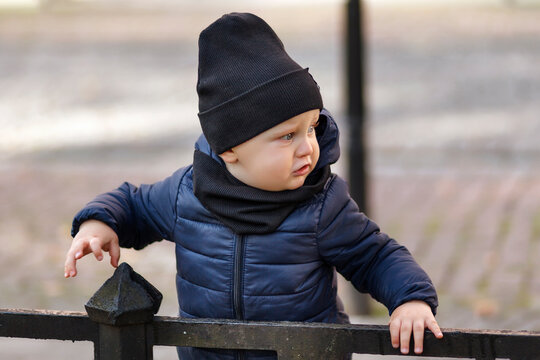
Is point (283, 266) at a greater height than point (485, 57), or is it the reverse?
point (485, 57)

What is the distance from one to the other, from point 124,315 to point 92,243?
30 centimetres

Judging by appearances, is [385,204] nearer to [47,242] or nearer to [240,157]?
[47,242]

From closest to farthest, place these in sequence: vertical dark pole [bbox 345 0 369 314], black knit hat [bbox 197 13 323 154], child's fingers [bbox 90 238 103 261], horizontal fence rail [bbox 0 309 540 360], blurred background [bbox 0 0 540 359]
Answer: horizontal fence rail [bbox 0 309 540 360]
black knit hat [bbox 197 13 323 154]
child's fingers [bbox 90 238 103 261]
vertical dark pole [bbox 345 0 369 314]
blurred background [bbox 0 0 540 359]

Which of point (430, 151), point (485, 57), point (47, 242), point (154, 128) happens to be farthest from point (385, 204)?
point (485, 57)

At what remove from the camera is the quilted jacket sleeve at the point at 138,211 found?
7.49 ft

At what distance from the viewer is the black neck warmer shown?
214cm

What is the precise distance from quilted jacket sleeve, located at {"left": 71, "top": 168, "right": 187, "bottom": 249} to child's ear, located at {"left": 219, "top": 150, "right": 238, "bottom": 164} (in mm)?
182

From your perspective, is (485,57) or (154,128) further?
(485,57)

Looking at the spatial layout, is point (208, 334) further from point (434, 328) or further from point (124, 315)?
point (434, 328)

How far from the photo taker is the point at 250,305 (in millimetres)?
2168

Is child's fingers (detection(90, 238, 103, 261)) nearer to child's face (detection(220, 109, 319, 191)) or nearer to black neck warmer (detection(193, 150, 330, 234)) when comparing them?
black neck warmer (detection(193, 150, 330, 234))

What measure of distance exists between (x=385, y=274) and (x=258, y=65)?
53cm

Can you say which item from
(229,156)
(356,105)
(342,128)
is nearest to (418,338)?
(229,156)

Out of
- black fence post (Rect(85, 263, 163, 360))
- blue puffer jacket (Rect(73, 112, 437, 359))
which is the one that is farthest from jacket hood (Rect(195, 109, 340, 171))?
black fence post (Rect(85, 263, 163, 360))
